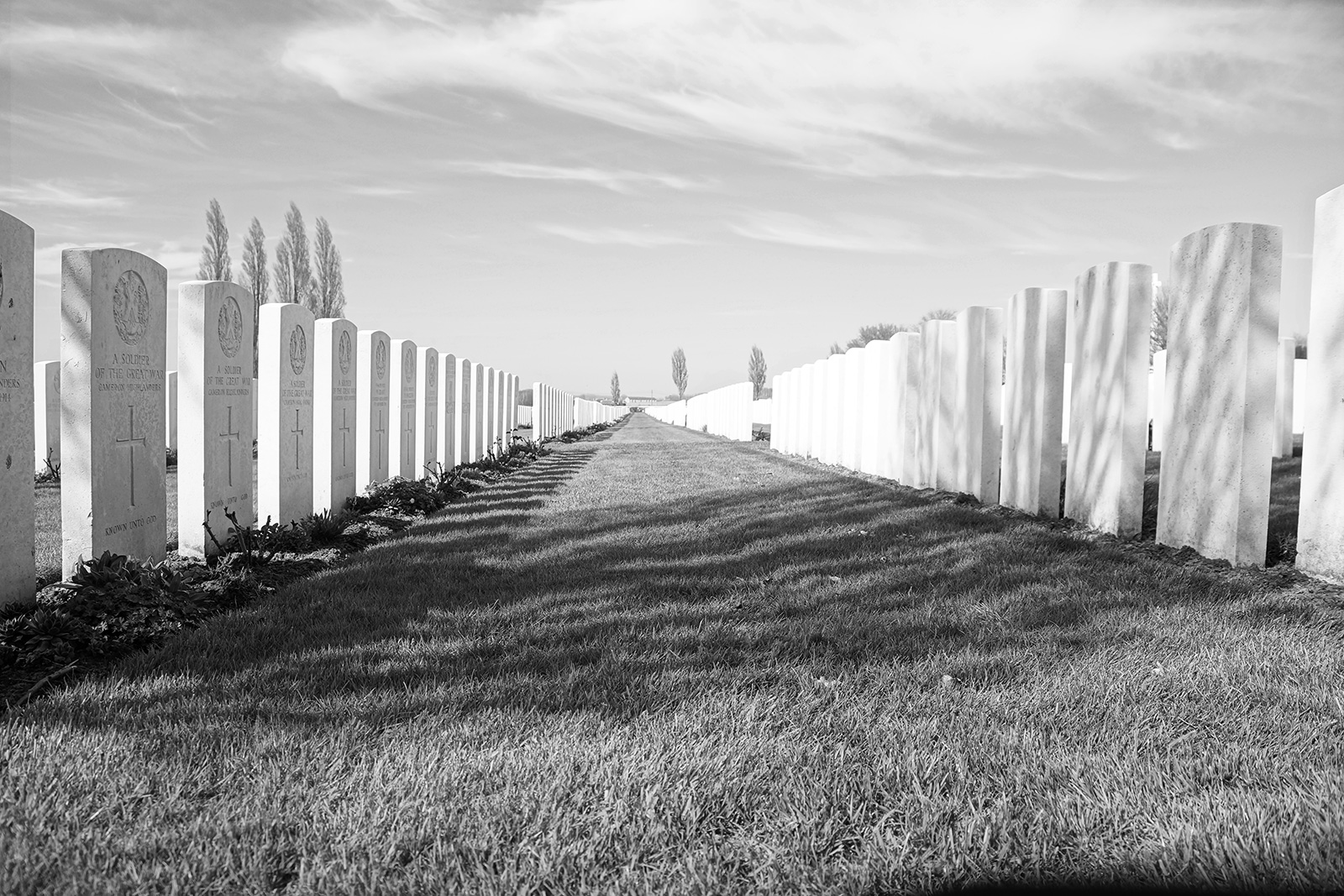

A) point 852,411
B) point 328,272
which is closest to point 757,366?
point 328,272

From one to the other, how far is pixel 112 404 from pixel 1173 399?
6.61 m

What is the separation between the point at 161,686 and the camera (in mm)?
3203

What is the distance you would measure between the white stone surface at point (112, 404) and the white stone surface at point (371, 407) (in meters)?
3.73

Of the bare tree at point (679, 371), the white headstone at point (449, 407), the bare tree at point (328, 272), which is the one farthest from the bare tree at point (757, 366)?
the white headstone at point (449, 407)

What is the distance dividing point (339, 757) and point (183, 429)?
463cm

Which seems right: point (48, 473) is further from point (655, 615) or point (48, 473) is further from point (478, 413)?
point (655, 615)

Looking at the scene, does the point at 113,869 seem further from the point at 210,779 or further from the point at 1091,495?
the point at 1091,495

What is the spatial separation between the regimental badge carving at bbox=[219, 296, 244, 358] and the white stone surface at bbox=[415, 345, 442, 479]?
5.34 metres

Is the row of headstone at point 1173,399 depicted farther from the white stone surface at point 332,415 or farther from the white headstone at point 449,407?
the white headstone at point 449,407

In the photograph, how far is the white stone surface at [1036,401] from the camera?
794 centimetres

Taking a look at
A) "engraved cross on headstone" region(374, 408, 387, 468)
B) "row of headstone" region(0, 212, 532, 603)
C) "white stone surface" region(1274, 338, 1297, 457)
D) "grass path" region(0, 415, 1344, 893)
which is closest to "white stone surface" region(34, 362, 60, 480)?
"engraved cross on headstone" region(374, 408, 387, 468)

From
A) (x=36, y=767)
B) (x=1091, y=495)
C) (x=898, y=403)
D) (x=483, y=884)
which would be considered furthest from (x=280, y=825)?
(x=898, y=403)

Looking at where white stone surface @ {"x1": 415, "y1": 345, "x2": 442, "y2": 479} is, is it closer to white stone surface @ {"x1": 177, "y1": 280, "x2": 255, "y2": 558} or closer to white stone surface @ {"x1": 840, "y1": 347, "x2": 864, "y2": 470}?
white stone surface @ {"x1": 177, "y1": 280, "x2": 255, "y2": 558}

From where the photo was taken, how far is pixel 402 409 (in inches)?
459
